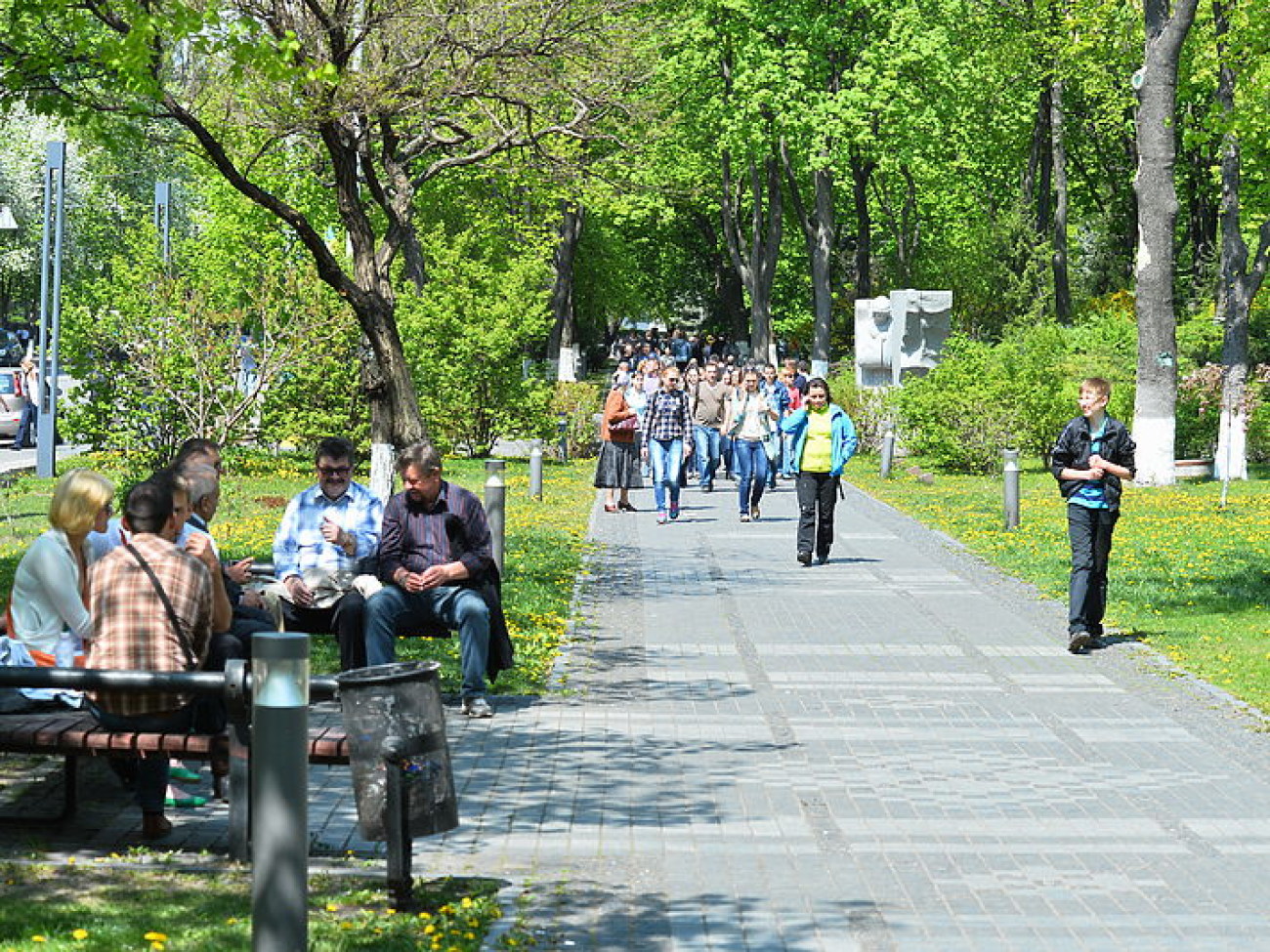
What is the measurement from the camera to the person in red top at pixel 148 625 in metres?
7.67

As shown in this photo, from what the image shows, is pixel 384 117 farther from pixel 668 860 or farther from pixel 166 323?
pixel 668 860

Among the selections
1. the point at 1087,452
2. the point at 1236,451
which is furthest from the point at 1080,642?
the point at 1236,451

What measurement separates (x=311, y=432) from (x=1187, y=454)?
1589 cm

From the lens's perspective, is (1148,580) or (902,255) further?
(902,255)

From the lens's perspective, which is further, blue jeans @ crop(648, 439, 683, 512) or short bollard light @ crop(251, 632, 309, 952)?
blue jeans @ crop(648, 439, 683, 512)

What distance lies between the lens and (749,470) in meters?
23.6

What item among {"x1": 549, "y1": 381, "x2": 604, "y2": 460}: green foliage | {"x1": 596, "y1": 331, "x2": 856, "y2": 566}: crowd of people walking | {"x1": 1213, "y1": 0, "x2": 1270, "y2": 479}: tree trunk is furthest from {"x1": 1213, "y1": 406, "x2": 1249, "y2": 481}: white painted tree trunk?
{"x1": 549, "y1": 381, "x2": 604, "y2": 460}: green foliage

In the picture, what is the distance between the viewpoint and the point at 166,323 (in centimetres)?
2419

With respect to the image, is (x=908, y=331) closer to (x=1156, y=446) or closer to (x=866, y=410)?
(x=866, y=410)

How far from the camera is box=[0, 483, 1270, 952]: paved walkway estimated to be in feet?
22.6

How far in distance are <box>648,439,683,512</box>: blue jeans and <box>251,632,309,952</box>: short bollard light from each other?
57.8 feet

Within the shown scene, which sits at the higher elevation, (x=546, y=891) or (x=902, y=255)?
(x=902, y=255)

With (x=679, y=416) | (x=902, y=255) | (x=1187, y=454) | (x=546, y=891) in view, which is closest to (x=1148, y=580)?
(x=679, y=416)

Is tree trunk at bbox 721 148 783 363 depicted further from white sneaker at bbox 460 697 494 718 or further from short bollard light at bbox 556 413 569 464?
white sneaker at bbox 460 697 494 718
